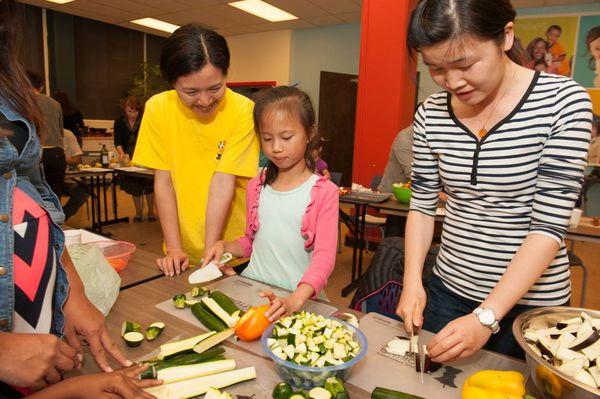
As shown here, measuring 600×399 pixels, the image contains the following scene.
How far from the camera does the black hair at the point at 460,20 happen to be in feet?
3.29

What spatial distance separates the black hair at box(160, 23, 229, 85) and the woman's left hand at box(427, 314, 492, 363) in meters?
1.22

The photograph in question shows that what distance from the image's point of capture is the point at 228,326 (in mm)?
1148

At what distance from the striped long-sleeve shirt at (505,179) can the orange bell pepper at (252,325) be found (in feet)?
2.12

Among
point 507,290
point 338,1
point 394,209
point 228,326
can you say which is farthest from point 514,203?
point 338,1

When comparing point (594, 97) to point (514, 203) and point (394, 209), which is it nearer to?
point (394, 209)

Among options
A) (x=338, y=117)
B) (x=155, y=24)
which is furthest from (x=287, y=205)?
(x=155, y=24)

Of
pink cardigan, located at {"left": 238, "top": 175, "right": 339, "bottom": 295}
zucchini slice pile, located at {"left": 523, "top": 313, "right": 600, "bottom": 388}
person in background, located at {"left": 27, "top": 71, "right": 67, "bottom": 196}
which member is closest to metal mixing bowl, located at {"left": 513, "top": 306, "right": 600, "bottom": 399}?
zucchini slice pile, located at {"left": 523, "top": 313, "right": 600, "bottom": 388}

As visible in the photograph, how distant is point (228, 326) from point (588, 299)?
4.34 m

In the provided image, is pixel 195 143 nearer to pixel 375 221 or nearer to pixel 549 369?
pixel 549 369

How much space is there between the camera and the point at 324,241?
148cm

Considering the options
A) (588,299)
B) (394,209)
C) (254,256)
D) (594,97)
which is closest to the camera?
(254,256)

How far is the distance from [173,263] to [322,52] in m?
8.06

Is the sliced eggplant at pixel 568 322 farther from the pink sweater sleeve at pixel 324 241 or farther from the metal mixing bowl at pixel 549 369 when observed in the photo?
the pink sweater sleeve at pixel 324 241

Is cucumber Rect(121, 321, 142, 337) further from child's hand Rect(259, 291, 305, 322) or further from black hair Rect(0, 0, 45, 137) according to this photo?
black hair Rect(0, 0, 45, 137)
